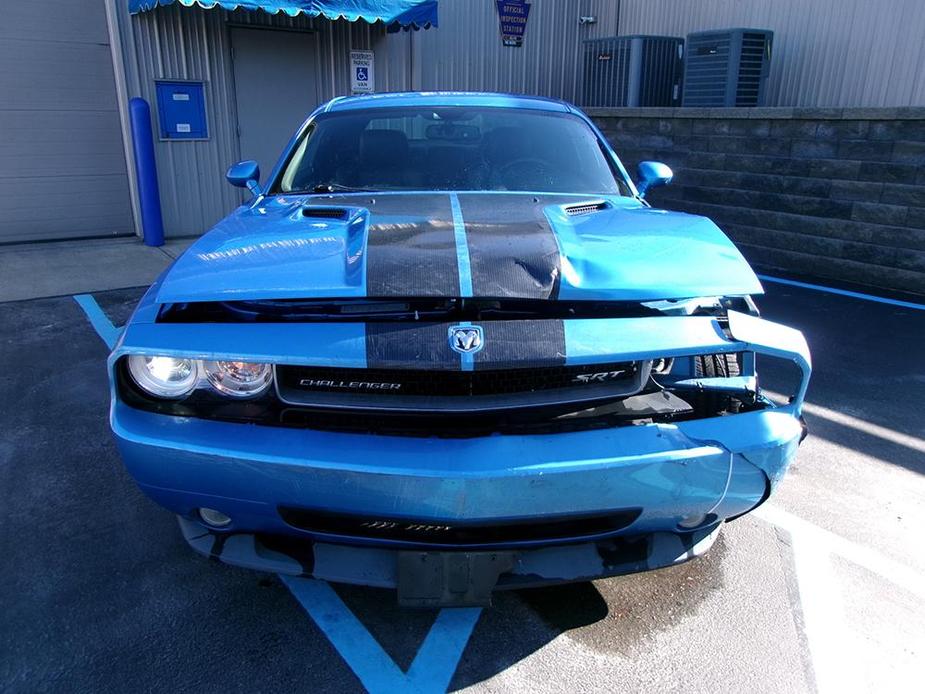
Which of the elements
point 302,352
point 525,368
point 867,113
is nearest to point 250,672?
point 302,352

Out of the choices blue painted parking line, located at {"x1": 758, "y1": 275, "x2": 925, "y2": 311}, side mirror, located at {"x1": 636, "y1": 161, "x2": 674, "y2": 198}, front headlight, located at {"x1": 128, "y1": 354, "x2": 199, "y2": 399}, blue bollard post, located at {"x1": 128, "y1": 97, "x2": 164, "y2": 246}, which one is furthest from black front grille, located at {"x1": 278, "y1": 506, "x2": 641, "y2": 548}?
blue bollard post, located at {"x1": 128, "y1": 97, "x2": 164, "y2": 246}

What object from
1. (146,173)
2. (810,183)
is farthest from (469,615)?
(146,173)

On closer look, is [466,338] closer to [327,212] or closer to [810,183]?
[327,212]

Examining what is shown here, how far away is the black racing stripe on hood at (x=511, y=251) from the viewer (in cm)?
206

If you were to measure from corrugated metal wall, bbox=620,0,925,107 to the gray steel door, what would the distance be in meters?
5.83

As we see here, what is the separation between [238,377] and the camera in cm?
206

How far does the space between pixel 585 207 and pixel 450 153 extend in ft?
2.73

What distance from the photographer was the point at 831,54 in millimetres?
8891

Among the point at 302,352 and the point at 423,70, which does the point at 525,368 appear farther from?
the point at 423,70

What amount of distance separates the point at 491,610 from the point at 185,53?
8.03 meters

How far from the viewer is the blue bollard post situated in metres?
7.87

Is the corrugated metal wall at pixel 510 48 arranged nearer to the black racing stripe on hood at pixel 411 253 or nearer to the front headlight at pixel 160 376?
the black racing stripe on hood at pixel 411 253

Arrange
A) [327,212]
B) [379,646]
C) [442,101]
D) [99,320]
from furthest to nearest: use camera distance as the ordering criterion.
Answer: [99,320], [442,101], [327,212], [379,646]

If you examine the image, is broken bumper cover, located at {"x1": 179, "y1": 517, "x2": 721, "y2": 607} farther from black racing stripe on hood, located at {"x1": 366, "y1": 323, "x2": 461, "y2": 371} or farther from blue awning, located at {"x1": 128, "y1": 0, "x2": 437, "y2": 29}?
blue awning, located at {"x1": 128, "y1": 0, "x2": 437, "y2": 29}
